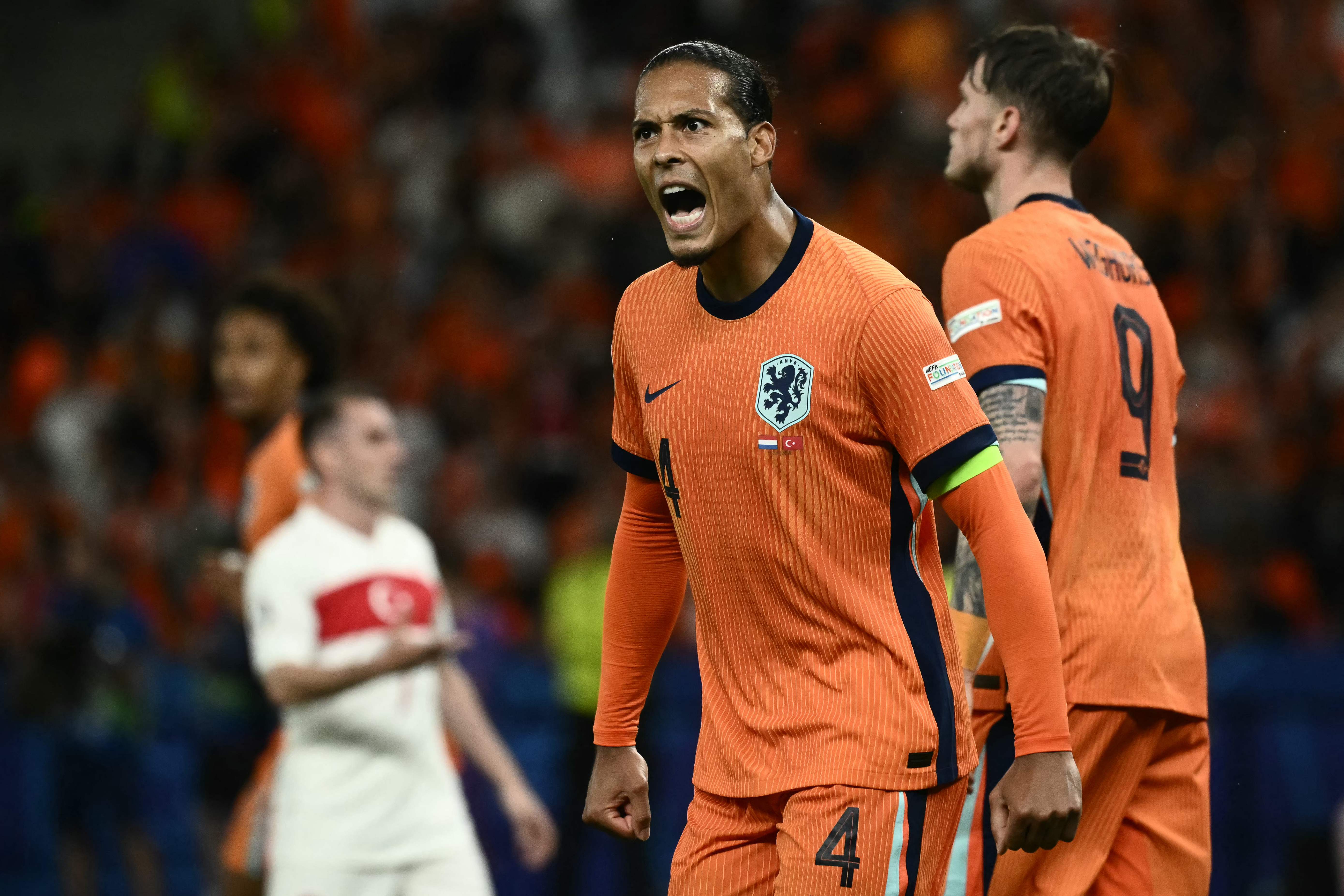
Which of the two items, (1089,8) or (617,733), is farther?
(1089,8)

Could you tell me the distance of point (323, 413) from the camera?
530 centimetres

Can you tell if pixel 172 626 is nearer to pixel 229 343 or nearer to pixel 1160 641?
pixel 229 343

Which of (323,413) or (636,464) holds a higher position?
(323,413)

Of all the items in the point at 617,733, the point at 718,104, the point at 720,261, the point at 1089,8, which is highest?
the point at 1089,8

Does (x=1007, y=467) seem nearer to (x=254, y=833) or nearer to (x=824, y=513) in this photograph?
(x=824, y=513)

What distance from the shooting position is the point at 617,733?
3.60m

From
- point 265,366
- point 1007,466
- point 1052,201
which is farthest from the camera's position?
point 265,366

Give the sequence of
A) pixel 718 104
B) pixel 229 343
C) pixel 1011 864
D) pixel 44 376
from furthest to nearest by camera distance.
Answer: pixel 44 376, pixel 229 343, pixel 1011 864, pixel 718 104

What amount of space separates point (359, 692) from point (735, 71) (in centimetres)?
258

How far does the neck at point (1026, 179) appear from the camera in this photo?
3891 millimetres

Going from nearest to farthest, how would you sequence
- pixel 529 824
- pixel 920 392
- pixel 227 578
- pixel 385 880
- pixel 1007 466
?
pixel 920 392, pixel 1007 466, pixel 385 880, pixel 529 824, pixel 227 578

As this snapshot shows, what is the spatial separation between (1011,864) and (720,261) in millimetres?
1451

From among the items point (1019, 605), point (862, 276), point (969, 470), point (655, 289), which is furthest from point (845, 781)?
point (655, 289)

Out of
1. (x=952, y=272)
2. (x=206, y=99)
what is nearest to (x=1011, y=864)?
(x=952, y=272)
